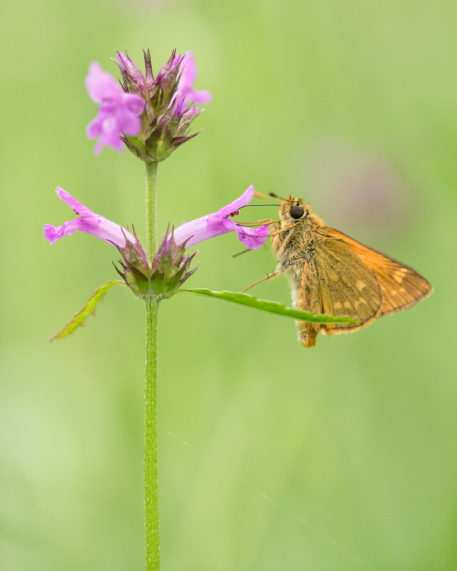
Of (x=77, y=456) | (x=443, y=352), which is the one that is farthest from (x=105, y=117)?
(x=443, y=352)

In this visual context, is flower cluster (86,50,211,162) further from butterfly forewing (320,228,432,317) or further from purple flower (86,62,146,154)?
butterfly forewing (320,228,432,317)

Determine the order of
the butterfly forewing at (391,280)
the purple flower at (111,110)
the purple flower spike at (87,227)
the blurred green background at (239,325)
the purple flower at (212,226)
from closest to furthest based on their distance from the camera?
the purple flower at (111,110)
the purple flower spike at (87,227)
the purple flower at (212,226)
the butterfly forewing at (391,280)
the blurred green background at (239,325)

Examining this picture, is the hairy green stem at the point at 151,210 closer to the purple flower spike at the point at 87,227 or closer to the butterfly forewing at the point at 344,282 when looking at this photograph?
the purple flower spike at the point at 87,227

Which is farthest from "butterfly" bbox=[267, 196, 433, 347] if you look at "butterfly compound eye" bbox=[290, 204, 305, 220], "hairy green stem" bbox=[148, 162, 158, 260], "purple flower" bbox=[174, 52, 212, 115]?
"hairy green stem" bbox=[148, 162, 158, 260]

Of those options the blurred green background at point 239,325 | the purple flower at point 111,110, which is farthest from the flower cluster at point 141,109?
the blurred green background at point 239,325

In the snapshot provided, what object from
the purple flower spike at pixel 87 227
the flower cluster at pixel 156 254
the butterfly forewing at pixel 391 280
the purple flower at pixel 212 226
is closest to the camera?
the flower cluster at pixel 156 254

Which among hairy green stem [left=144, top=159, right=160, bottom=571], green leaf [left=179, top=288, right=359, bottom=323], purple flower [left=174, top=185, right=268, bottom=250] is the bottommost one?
hairy green stem [left=144, top=159, right=160, bottom=571]
